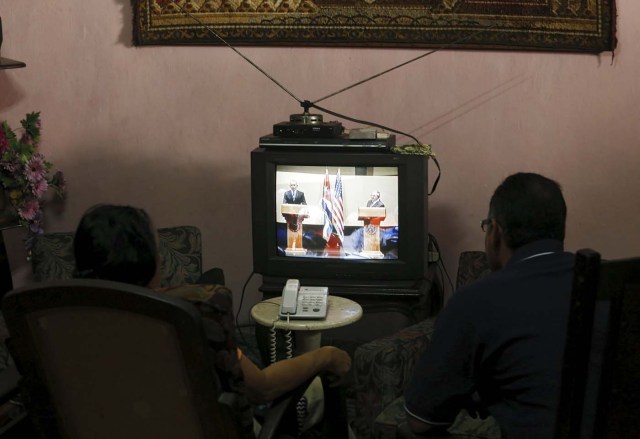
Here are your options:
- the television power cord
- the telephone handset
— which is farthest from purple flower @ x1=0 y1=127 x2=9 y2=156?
the telephone handset

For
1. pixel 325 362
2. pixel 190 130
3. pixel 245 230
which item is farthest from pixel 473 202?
pixel 325 362

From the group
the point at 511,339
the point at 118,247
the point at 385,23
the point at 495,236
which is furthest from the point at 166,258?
the point at 511,339

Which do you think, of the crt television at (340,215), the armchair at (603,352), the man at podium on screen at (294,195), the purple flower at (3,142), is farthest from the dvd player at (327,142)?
the armchair at (603,352)

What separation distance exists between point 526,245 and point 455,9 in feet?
5.13

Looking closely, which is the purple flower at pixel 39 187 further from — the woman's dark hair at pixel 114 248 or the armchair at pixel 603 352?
the armchair at pixel 603 352

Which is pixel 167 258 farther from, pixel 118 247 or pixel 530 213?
pixel 530 213

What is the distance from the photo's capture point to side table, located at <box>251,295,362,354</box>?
9.16 feet

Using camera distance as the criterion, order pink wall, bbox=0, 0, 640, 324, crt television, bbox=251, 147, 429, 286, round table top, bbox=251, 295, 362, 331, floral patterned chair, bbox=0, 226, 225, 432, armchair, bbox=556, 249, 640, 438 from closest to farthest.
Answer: armchair, bbox=556, 249, 640, 438
round table top, bbox=251, 295, 362, 331
crt television, bbox=251, 147, 429, 286
floral patterned chair, bbox=0, 226, 225, 432
pink wall, bbox=0, 0, 640, 324

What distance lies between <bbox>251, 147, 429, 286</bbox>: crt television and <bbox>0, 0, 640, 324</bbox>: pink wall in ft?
1.64

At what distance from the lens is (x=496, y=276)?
1871 mm

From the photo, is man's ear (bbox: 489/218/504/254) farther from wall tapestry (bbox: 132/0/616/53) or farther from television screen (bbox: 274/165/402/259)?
wall tapestry (bbox: 132/0/616/53)

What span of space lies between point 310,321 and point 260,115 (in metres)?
1.07

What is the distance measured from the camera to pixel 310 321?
2.81 m

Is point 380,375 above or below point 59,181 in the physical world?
below
